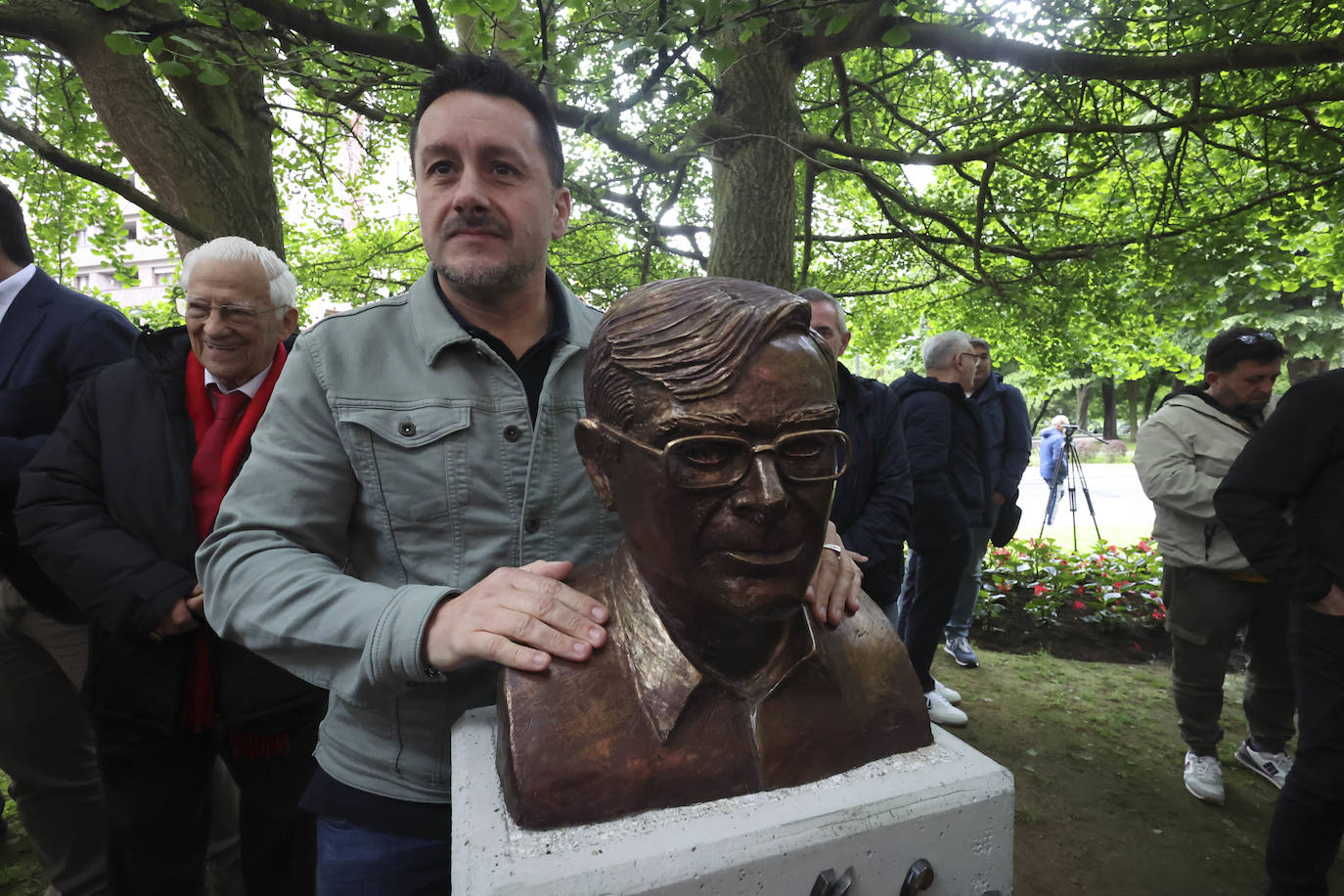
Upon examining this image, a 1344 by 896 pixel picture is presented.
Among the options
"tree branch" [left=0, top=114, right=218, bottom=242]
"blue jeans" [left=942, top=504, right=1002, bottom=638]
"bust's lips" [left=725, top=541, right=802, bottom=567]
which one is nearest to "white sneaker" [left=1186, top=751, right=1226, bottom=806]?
"blue jeans" [left=942, top=504, right=1002, bottom=638]

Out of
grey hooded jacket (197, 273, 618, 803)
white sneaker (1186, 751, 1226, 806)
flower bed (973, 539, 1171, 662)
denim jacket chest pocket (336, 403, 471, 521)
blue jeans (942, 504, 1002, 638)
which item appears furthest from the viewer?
flower bed (973, 539, 1171, 662)

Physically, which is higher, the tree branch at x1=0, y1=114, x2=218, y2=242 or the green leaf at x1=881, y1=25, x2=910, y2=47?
the green leaf at x1=881, y1=25, x2=910, y2=47

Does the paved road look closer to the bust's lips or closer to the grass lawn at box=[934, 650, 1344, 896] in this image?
the grass lawn at box=[934, 650, 1344, 896]

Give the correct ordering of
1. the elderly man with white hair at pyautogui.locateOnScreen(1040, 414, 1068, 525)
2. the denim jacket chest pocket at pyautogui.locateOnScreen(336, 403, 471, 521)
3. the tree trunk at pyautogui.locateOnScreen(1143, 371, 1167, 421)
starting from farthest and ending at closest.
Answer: the tree trunk at pyautogui.locateOnScreen(1143, 371, 1167, 421) < the elderly man with white hair at pyautogui.locateOnScreen(1040, 414, 1068, 525) < the denim jacket chest pocket at pyautogui.locateOnScreen(336, 403, 471, 521)

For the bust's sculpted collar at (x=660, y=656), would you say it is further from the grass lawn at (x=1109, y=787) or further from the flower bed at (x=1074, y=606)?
the flower bed at (x=1074, y=606)

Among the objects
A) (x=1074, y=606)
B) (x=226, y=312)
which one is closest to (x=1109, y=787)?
(x=1074, y=606)

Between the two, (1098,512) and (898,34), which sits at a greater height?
(898,34)

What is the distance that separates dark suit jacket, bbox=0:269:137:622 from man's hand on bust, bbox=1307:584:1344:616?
14.8 ft

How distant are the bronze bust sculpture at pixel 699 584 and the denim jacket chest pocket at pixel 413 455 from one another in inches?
13.2

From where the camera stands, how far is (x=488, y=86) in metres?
1.67

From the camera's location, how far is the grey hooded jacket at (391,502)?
1.46 meters

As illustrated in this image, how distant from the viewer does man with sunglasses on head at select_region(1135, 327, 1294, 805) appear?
3.59 meters

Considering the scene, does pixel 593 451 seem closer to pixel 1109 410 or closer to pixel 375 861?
pixel 375 861

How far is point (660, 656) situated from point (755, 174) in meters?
3.58
